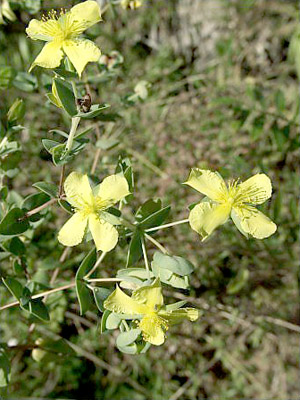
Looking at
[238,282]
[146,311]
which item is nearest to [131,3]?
[146,311]

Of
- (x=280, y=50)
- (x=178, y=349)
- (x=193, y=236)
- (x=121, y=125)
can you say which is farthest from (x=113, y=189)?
(x=280, y=50)

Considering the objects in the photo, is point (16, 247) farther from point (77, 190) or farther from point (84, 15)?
point (84, 15)

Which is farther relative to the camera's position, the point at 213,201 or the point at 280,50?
the point at 280,50

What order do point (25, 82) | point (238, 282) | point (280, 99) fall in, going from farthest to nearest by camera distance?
point (238, 282)
point (280, 99)
point (25, 82)

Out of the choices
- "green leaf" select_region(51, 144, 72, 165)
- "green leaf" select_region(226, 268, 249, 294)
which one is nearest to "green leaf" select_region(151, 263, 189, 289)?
"green leaf" select_region(51, 144, 72, 165)

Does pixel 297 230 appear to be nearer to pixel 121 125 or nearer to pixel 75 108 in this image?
pixel 121 125

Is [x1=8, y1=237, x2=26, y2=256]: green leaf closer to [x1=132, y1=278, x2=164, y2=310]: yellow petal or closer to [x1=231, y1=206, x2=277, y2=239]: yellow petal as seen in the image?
[x1=132, y1=278, x2=164, y2=310]: yellow petal

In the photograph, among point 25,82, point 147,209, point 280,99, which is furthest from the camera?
point 280,99
